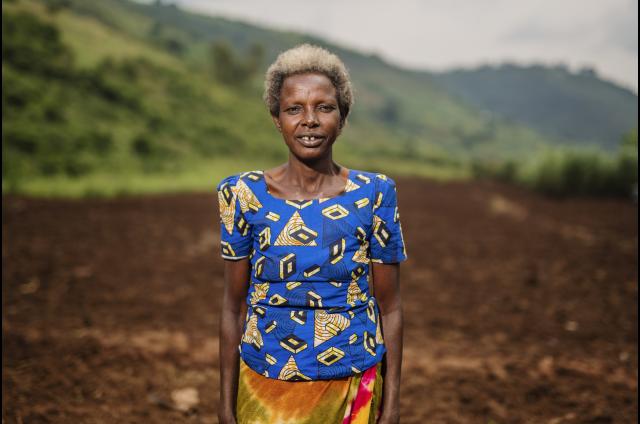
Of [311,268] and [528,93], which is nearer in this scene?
[311,268]

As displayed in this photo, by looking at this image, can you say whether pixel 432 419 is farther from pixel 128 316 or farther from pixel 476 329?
pixel 128 316

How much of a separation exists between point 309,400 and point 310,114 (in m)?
0.96

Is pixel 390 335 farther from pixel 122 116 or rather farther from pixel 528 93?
pixel 528 93

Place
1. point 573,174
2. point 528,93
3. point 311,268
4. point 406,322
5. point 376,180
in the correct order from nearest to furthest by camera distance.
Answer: point 311,268, point 376,180, point 406,322, point 573,174, point 528,93

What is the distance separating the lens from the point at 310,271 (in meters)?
1.51

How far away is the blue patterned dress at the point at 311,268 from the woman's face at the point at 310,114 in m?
0.16

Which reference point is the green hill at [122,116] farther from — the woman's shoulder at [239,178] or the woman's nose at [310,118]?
the woman's shoulder at [239,178]

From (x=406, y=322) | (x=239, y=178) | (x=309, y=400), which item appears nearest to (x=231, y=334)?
(x=309, y=400)

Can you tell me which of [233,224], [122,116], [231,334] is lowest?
[231,334]

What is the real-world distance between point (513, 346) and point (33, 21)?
8.73 meters

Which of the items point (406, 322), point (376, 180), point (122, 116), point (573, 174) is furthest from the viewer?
point (122, 116)

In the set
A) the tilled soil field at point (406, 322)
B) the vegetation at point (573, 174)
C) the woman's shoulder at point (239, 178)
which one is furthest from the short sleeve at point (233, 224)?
the vegetation at point (573, 174)

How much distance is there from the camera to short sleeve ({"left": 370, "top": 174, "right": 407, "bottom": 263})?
1.59 meters

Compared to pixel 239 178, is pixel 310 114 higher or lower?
higher
